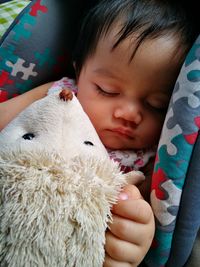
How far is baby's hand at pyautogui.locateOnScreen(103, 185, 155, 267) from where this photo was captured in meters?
0.53

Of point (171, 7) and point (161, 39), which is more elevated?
point (171, 7)

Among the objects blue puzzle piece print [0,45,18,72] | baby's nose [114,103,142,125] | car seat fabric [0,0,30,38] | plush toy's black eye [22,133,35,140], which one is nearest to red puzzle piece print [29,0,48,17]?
blue puzzle piece print [0,45,18,72]

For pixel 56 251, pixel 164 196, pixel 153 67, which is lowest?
pixel 56 251

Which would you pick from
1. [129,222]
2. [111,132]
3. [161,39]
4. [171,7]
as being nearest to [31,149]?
[129,222]

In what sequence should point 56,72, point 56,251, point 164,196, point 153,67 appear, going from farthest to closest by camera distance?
point 56,72, point 153,67, point 164,196, point 56,251

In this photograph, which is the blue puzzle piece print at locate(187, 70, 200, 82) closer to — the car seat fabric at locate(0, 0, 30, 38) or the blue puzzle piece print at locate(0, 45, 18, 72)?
the blue puzzle piece print at locate(0, 45, 18, 72)

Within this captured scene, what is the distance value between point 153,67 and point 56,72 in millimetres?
368

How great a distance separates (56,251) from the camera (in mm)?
459

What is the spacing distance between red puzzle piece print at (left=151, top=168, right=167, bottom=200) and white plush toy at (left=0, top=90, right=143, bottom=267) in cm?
9

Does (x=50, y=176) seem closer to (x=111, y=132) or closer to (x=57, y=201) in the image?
(x=57, y=201)

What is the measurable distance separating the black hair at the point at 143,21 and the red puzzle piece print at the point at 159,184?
296 mm

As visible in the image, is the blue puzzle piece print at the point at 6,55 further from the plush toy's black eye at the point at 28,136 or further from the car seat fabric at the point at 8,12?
the plush toy's black eye at the point at 28,136

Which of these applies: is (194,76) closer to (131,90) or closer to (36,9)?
(131,90)

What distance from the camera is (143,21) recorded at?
2.60ft
